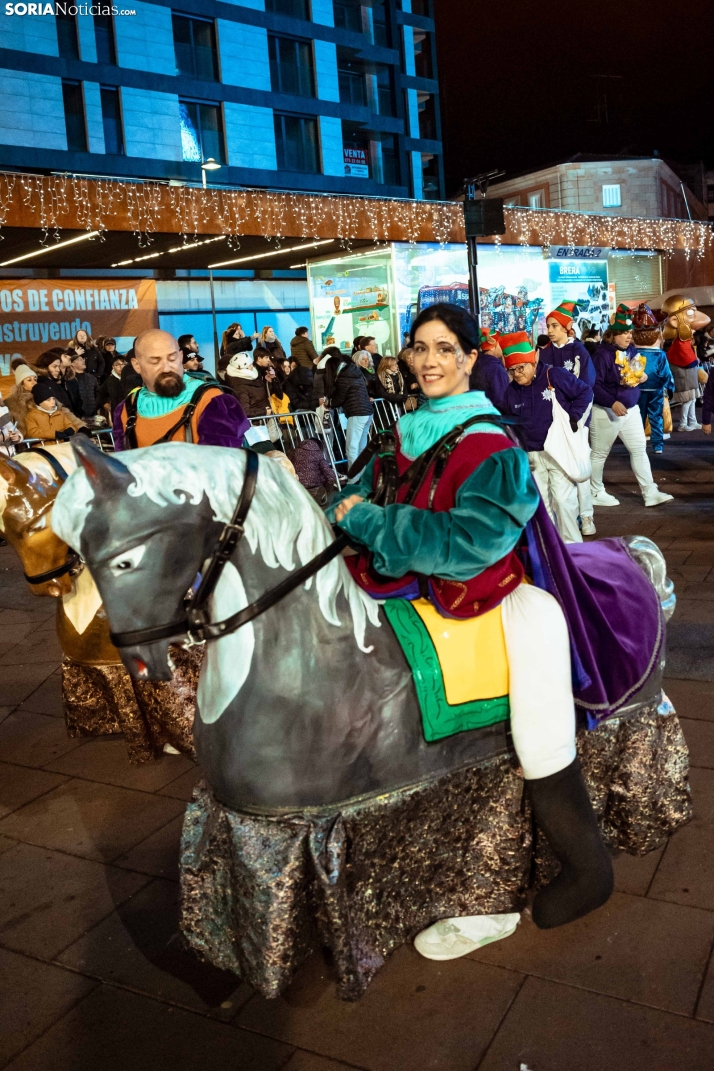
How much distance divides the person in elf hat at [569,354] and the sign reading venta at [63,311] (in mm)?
10781

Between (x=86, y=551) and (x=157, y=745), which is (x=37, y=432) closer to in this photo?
(x=157, y=745)

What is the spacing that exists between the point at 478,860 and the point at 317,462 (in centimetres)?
891

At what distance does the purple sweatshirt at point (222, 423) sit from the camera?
166 inches

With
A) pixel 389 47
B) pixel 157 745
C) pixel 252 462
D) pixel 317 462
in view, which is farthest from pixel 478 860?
pixel 389 47

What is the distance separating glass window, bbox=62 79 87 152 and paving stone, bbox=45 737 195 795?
104 ft

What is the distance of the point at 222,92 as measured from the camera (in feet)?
115

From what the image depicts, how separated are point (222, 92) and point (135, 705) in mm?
35626

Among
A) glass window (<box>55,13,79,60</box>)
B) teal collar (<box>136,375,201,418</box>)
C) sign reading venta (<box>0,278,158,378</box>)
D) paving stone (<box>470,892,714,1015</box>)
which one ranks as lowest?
paving stone (<box>470,892,714,1015</box>)

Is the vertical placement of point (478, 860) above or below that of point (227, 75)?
below

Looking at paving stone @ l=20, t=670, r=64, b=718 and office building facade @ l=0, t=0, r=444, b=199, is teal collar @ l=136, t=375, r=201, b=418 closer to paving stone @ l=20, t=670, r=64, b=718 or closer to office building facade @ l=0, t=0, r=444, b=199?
paving stone @ l=20, t=670, r=64, b=718

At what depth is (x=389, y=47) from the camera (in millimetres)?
43312

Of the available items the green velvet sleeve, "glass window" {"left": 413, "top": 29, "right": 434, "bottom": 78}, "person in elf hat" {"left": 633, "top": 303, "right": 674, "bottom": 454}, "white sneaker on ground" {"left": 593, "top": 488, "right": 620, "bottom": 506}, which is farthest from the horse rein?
"glass window" {"left": 413, "top": 29, "right": 434, "bottom": 78}

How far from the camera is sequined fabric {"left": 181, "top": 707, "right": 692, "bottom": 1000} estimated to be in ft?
8.11

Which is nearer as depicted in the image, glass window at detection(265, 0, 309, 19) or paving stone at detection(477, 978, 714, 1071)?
paving stone at detection(477, 978, 714, 1071)
